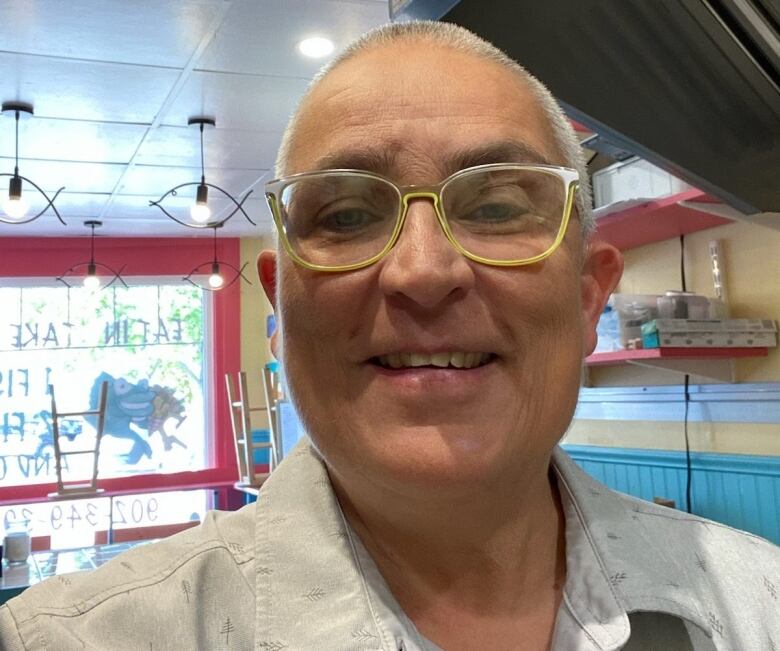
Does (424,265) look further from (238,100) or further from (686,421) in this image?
(238,100)

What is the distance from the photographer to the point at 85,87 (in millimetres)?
3695

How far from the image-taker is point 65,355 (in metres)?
6.93

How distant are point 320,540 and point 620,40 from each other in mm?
1050

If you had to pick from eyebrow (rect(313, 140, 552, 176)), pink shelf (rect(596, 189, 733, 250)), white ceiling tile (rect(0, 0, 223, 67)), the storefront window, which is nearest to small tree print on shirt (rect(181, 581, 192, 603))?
eyebrow (rect(313, 140, 552, 176))

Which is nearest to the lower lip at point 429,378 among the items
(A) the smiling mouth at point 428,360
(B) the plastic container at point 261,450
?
(A) the smiling mouth at point 428,360

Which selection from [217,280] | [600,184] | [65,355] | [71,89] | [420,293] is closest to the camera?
[420,293]

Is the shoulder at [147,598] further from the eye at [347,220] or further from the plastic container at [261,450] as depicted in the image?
the plastic container at [261,450]

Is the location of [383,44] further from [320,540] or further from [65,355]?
[65,355]

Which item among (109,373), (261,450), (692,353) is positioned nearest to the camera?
(692,353)

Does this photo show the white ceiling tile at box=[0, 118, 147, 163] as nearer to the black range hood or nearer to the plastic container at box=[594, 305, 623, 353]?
the plastic container at box=[594, 305, 623, 353]

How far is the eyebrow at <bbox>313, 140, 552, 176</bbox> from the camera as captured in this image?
30.6 inches

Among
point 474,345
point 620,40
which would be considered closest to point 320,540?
point 474,345

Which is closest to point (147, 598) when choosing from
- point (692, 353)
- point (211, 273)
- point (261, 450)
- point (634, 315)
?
point (692, 353)

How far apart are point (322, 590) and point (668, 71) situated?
114cm
